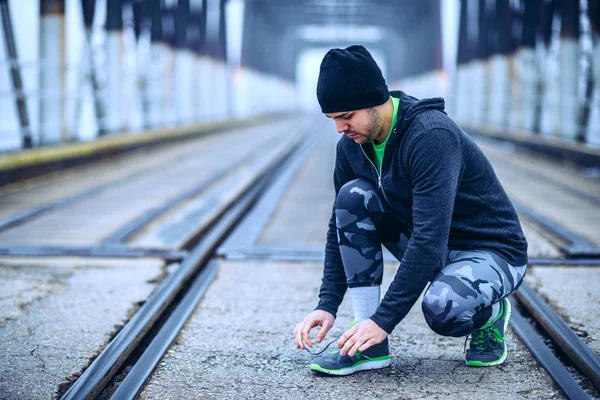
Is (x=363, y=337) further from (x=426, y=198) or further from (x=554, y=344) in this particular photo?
(x=554, y=344)

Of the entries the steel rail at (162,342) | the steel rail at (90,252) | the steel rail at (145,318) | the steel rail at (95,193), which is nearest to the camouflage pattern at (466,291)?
the steel rail at (162,342)

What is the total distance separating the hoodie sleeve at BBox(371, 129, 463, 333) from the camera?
7.11ft

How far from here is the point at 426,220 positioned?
7.13 feet

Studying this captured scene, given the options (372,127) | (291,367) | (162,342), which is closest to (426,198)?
(372,127)

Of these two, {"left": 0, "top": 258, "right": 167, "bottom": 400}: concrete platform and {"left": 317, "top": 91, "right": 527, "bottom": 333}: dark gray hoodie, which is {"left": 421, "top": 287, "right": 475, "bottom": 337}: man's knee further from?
{"left": 0, "top": 258, "right": 167, "bottom": 400}: concrete platform

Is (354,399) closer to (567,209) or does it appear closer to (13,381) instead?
(13,381)

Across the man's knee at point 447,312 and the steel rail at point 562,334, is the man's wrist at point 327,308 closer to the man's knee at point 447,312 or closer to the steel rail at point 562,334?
the man's knee at point 447,312

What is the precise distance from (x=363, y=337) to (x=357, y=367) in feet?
1.19

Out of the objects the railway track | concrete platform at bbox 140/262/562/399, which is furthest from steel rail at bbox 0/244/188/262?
the railway track

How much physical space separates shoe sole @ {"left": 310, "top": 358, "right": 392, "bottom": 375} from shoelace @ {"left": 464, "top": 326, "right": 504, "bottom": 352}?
1.03 ft

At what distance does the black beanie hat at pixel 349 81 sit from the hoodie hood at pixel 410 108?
4.8 inches

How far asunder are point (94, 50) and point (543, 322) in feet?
29.4

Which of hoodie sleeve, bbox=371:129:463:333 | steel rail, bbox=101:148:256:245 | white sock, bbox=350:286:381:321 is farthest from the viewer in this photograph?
steel rail, bbox=101:148:256:245

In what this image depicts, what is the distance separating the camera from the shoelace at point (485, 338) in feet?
8.33
